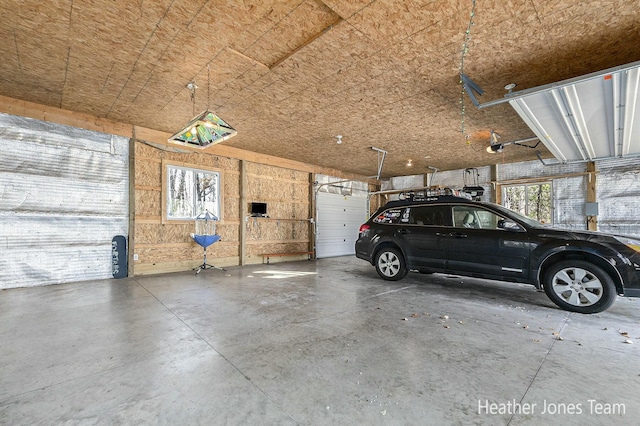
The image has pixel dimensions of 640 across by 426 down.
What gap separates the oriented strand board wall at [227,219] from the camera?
5.60 m

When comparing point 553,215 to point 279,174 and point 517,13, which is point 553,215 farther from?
point 279,174

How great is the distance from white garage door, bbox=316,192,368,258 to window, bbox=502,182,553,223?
4.57 meters

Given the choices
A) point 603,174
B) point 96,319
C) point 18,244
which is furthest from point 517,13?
point 18,244

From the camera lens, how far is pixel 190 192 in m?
6.22

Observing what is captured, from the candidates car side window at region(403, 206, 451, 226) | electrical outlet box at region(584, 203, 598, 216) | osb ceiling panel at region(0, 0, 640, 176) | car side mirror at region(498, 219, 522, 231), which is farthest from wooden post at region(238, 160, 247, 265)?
electrical outlet box at region(584, 203, 598, 216)

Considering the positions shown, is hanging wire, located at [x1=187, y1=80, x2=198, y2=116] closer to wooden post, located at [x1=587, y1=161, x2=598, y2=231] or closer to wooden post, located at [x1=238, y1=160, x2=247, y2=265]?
wooden post, located at [x1=238, y1=160, x2=247, y2=265]

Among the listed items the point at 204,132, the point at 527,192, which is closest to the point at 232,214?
the point at 204,132

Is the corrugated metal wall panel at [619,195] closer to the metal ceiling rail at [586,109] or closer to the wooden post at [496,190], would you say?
the metal ceiling rail at [586,109]

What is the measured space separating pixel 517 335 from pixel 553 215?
6.30 m

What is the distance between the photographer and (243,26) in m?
2.66

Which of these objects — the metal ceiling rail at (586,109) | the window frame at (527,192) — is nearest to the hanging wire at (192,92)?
the metal ceiling rail at (586,109)

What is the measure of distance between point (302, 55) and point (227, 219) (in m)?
4.66

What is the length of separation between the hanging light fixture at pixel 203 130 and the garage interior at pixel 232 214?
81 mm

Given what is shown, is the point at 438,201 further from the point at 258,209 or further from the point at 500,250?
the point at 258,209
